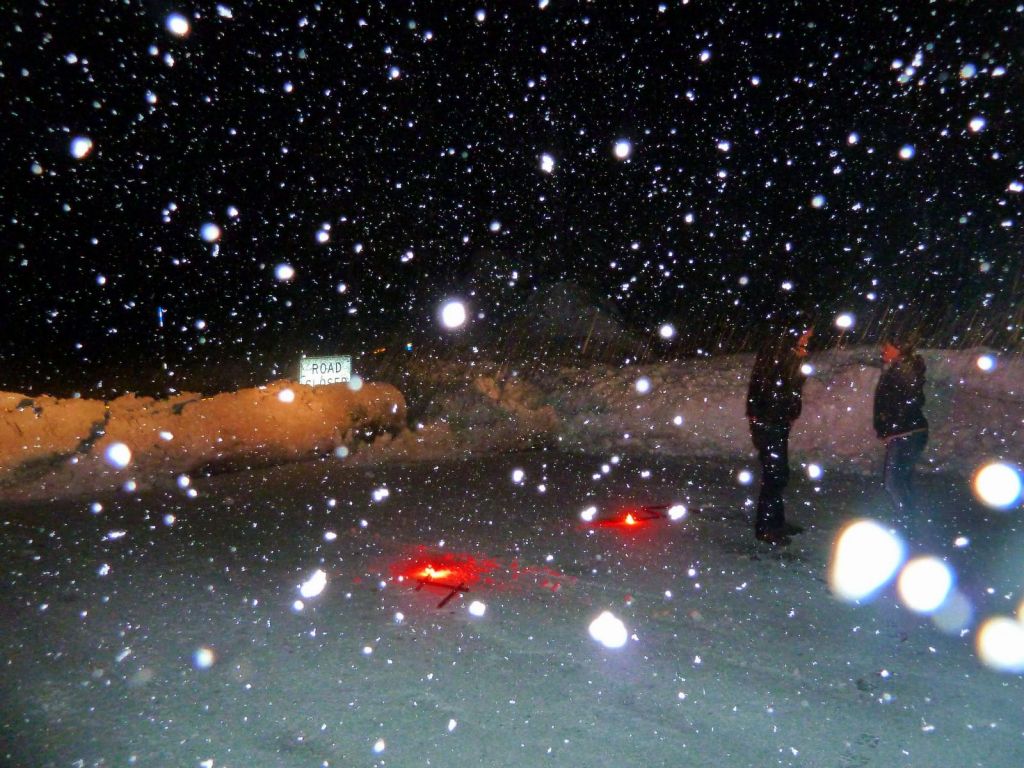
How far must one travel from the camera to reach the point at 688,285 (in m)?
16.5

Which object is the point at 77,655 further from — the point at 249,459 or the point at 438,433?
the point at 438,433

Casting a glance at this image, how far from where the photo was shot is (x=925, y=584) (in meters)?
5.77

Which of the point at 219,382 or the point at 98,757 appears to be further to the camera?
the point at 219,382

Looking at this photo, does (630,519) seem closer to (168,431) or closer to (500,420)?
(500,420)

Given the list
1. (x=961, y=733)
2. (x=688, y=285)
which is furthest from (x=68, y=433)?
(x=688, y=285)

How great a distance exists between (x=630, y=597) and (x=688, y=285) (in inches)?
470

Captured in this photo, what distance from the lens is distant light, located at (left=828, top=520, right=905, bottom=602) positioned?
18.6ft

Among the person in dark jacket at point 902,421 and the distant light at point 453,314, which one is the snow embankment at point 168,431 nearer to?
the distant light at point 453,314

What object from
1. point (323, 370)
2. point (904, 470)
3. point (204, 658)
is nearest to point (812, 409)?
point (904, 470)

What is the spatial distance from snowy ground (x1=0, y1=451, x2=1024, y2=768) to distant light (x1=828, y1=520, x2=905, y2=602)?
0.14m

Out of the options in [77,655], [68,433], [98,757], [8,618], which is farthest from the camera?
[68,433]

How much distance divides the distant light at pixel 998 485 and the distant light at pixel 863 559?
185 centimetres

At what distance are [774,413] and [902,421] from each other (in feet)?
3.27

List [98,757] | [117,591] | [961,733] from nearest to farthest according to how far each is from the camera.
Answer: [98,757]
[961,733]
[117,591]
